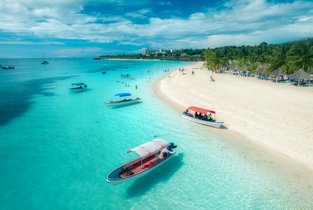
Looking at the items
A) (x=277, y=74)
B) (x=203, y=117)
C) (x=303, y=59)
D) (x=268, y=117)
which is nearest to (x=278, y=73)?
(x=277, y=74)

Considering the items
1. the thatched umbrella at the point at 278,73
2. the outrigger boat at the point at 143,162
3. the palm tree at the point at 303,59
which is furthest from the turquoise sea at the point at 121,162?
the palm tree at the point at 303,59

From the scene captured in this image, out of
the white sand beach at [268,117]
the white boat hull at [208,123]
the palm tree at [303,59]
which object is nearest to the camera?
the white sand beach at [268,117]

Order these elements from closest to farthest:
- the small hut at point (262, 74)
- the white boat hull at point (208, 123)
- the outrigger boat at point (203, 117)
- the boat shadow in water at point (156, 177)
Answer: the boat shadow in water at point (156, 177)
the white boat hull at point (208, 123)
the outrigger boat at point (203, 117)
the small hut at point (262, 74)

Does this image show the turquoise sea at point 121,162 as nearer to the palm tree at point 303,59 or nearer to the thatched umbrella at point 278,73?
the thatched umbrella at point 278,73

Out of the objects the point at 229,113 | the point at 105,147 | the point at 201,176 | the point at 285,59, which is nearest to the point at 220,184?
the point at 201,176

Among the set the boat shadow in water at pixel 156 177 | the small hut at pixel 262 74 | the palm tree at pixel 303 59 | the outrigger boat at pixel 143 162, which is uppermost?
the palm tree at pixel 303 59

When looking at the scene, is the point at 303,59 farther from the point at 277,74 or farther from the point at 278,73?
the point at 277,74
